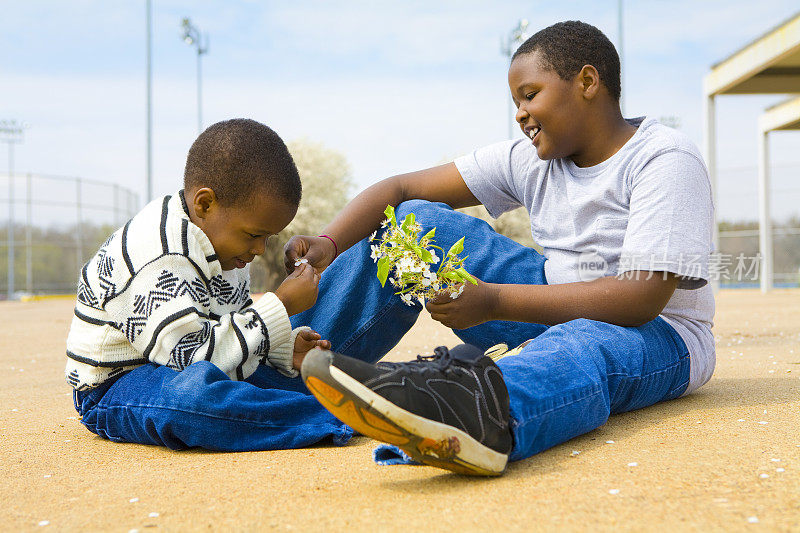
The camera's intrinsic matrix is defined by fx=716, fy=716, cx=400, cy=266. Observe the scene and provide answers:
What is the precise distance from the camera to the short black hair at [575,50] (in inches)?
108

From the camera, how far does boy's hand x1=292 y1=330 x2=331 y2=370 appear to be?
2.67 meters

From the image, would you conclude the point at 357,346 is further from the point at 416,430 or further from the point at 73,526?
the point at 73,526

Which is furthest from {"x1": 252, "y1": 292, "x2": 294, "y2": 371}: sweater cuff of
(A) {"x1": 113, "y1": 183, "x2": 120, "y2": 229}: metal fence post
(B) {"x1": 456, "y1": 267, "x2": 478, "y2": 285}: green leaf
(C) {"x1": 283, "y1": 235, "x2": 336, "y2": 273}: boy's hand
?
(A) {"x1": 113, "y1": 183, "x2": 120, "y2": 229}: metal fence post

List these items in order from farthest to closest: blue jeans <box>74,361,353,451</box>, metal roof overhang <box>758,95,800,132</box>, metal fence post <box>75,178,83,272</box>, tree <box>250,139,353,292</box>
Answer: tree <box>250,139,353,292</box> → metal fence post <box>75,178,83,272</box> → metal roof overhang <box>758,95,800,132</box> → blue jeans <box>74,361,353,451</box>

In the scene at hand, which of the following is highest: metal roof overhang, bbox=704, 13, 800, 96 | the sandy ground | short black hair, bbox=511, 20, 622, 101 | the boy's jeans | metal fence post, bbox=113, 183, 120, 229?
metal roof overhang, bbox=704, 13, 800, 96

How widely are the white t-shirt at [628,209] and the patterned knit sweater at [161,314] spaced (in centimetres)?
119

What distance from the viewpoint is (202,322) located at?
246cm

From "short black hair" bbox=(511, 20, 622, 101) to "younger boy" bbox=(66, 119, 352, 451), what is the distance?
1085mm

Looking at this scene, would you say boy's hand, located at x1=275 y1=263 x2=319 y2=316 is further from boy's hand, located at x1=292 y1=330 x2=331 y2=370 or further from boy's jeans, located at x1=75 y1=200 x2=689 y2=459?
boy's jeans, located at x1=75 y1=200 x2=689 y2=459

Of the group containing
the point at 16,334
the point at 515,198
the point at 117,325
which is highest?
the point at 515,198

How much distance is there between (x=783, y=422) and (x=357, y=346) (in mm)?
1602

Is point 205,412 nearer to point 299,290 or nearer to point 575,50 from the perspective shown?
point 299,290

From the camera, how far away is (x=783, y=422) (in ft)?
8.27

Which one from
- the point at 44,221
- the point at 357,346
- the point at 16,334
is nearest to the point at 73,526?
the point at 357,346
